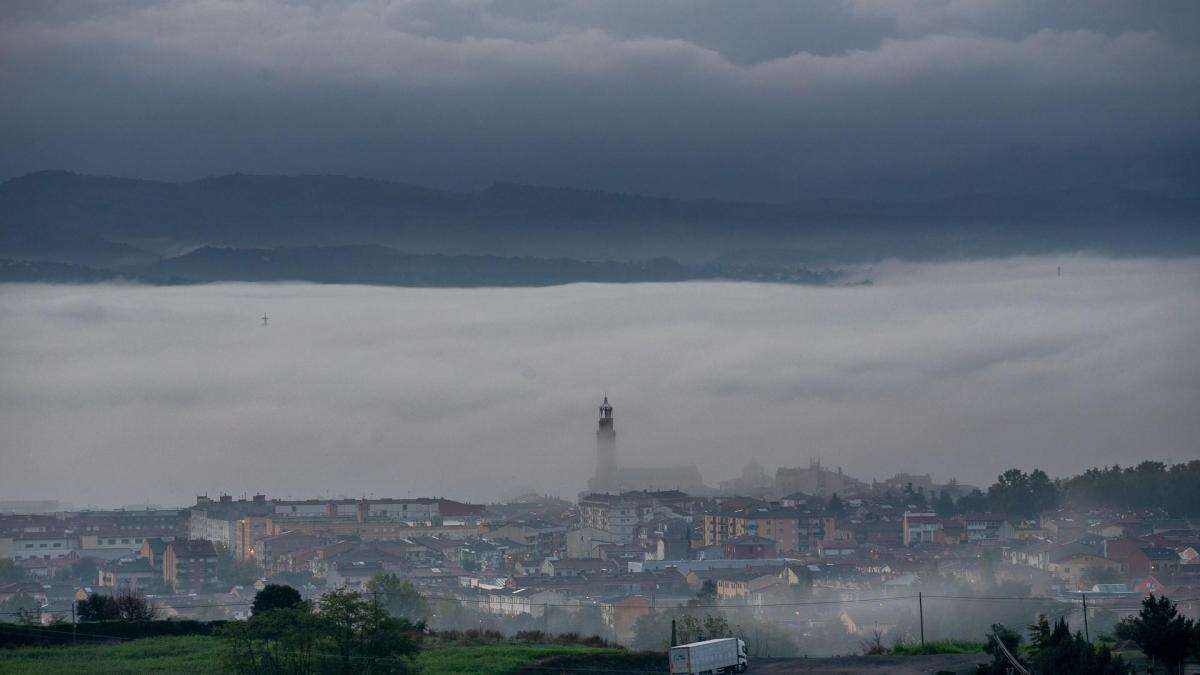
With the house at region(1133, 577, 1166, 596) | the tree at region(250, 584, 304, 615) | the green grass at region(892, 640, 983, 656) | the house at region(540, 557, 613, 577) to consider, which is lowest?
the green grass at region(892, 640, 983, 656)

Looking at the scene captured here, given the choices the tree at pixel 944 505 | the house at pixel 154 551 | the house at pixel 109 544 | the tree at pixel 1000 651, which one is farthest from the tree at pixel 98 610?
the tree at pixel 944 505

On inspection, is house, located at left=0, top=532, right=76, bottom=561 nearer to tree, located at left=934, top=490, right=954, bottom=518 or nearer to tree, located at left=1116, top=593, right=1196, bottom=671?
tree, located at left=934, top=490, right=954, bottom=518

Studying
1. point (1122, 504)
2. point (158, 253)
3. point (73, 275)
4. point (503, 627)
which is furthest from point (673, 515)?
point (158, 253)

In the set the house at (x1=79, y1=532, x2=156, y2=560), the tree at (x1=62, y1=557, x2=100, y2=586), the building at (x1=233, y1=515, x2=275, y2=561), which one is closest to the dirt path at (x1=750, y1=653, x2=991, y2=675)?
the tree at (x1=62, y1=557, x2=100, y2=586)

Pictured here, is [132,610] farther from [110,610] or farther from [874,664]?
[874,664]

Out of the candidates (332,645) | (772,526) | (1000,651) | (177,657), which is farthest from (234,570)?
(1000,651)

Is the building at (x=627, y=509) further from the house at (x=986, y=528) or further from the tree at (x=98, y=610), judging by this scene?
the tree at (x=98, y=610)

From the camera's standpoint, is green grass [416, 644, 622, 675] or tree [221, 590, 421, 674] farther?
green grass [416, 644, 622, 675]
